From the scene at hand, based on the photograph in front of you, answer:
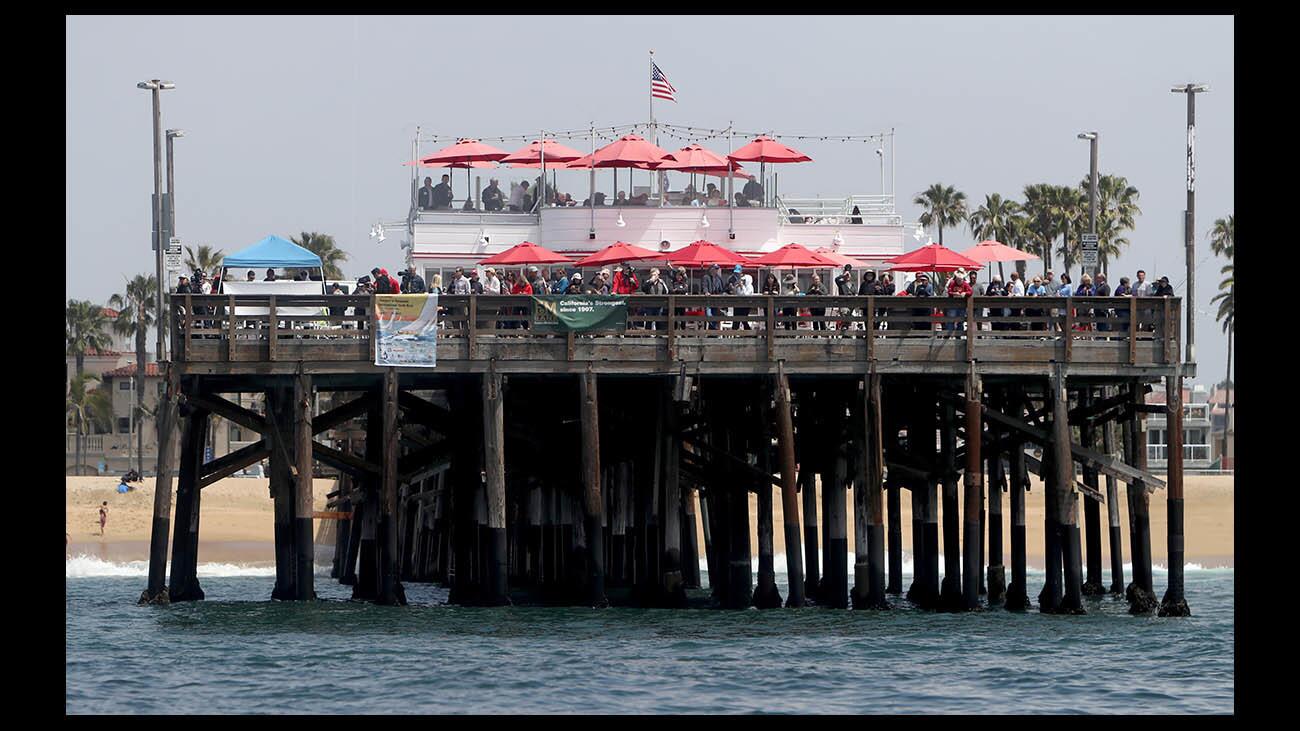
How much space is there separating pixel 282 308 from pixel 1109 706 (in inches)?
629

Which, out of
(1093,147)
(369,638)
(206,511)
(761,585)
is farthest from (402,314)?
(206,511)

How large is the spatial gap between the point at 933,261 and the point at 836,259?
2.22m

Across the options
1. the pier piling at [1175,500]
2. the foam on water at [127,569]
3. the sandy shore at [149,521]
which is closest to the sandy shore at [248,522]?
the sandy shore at [149,521]

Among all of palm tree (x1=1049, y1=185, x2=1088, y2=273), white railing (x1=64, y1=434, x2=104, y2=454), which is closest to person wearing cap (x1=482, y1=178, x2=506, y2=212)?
palm tree (x1=1049, y1=185, x2=1088, y2=273)

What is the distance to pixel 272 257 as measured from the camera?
1414 inches

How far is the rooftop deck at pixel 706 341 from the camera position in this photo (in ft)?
107

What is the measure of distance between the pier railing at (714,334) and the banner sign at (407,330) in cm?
18

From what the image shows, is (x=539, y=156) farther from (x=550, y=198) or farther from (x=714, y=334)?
(x=714, y=334)

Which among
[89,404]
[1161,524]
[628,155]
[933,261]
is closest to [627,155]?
[628,155]

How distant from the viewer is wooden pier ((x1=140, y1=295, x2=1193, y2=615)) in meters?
32.5

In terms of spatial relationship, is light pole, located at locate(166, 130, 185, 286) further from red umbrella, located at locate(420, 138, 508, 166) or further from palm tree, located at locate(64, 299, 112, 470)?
palm tree, located at locate(64, 299, 112, 470)

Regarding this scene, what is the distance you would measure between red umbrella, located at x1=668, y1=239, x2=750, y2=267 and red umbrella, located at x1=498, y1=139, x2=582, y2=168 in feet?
21.5

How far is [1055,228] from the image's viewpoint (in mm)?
78625
